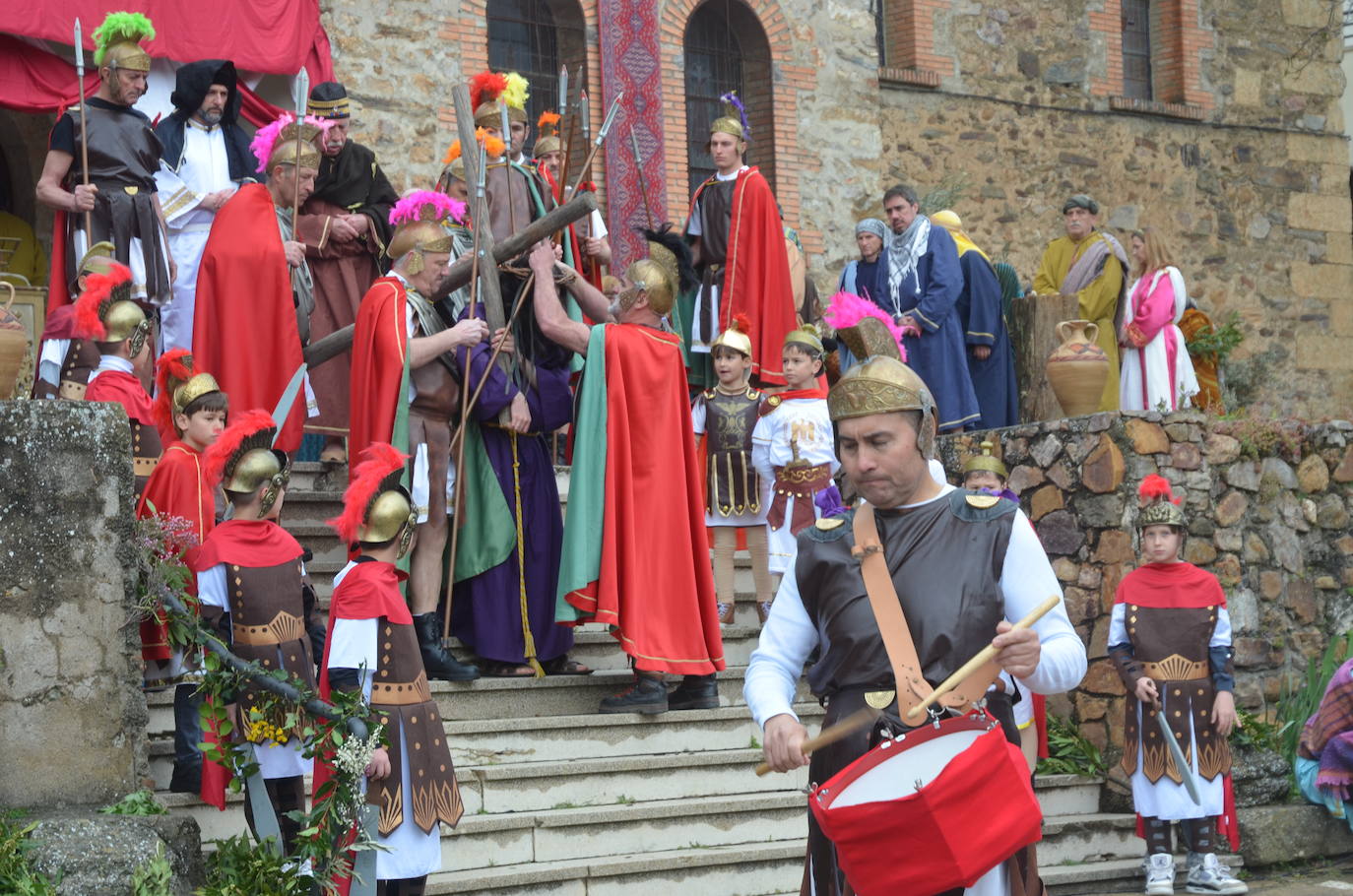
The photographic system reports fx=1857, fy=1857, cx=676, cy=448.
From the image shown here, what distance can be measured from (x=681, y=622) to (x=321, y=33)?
643 cm

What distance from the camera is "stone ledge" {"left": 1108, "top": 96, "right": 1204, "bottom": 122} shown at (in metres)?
17.9

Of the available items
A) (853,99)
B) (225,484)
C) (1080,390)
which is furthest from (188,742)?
(853,99)

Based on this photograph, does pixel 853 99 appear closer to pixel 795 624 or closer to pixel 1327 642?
pixel 1327 642

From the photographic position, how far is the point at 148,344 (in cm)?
767

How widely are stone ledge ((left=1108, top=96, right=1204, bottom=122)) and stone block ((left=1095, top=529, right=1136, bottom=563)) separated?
9.98 meters

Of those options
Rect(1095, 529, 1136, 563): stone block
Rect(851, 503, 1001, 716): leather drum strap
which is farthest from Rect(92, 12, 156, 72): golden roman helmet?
Rect(851, 503, 1001, 716): leather drum strap

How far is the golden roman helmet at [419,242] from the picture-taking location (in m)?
7.54

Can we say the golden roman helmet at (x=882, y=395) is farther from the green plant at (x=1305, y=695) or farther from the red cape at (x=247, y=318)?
the green plant at (x=1305, y=695)

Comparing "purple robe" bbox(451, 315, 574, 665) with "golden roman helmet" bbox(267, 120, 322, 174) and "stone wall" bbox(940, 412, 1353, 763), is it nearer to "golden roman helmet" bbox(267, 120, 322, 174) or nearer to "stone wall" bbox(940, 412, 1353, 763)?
"golden roman helmet" bbox(267, 120, 322, 174)

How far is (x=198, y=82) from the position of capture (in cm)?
902

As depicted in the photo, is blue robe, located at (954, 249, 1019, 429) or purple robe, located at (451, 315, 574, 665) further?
blue robe, located at (954, 249, 1019, 429)

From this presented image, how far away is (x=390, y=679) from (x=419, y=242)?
2.46 meters

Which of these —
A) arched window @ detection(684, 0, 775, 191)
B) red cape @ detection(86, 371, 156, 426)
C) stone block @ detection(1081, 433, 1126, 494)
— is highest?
arched window @ detection(684, 0, 775, 191)

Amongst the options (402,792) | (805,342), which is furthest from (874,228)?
(402,792)
